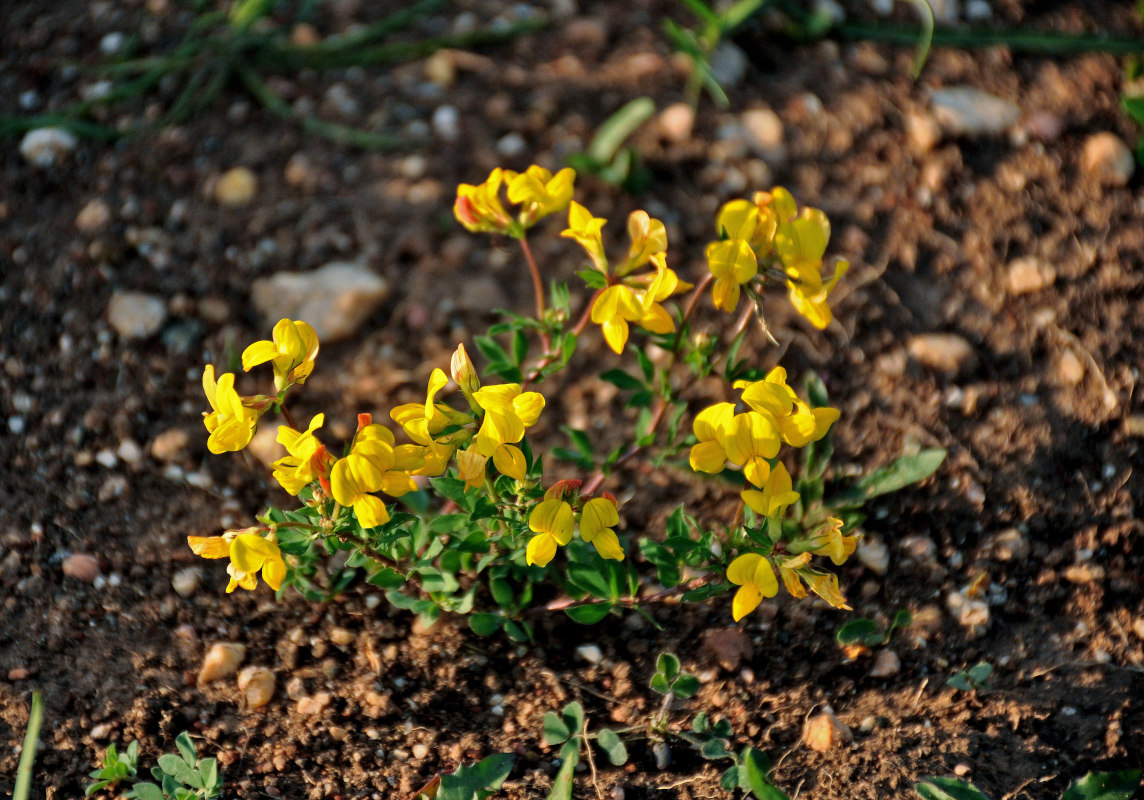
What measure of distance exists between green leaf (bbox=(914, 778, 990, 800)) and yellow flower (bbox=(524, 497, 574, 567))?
104 cm

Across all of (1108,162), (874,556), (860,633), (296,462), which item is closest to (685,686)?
(860,633)

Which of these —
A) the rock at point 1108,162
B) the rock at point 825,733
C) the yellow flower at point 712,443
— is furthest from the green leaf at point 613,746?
the rock at point 1108,162

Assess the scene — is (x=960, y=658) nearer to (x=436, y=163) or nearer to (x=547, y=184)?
(x=547, y=184)

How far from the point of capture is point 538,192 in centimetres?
208

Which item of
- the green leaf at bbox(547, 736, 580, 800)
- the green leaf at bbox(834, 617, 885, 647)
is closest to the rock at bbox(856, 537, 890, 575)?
the green leaf at bbox(834, 617, 885, 647)

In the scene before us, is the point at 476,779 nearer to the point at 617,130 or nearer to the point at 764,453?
the point at 764,453

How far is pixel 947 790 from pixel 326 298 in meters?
1.98

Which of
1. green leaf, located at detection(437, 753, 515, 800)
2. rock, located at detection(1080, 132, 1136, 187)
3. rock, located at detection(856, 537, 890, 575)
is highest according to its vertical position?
rock, located at detection(1080, 132, 1136, 187)

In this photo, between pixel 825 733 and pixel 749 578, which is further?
pixel 825 733

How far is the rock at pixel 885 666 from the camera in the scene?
7.76 ft

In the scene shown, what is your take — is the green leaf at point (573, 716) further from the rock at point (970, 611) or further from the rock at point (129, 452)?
the rock at point (129, 452)

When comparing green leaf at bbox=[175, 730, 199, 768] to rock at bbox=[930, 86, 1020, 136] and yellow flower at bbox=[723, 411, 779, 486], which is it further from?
rock at bbox=[930, 86, 1020, 136]

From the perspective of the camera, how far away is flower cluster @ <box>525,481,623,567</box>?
6.02ft

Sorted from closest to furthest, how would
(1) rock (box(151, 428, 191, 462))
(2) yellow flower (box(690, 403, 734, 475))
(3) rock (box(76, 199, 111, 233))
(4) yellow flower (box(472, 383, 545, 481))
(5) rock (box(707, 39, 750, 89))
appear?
1. (4) yellow flower (box(472, 383, 545, 481))
2. (2) yellow flower (box(690, 403, 734, 475))
3. (1) rock (box(151, 428, 191, 462))
4. (3) rock (box(76, 199, 111, 233))
5. (5) rock (box(707, 39, 750, 89))
